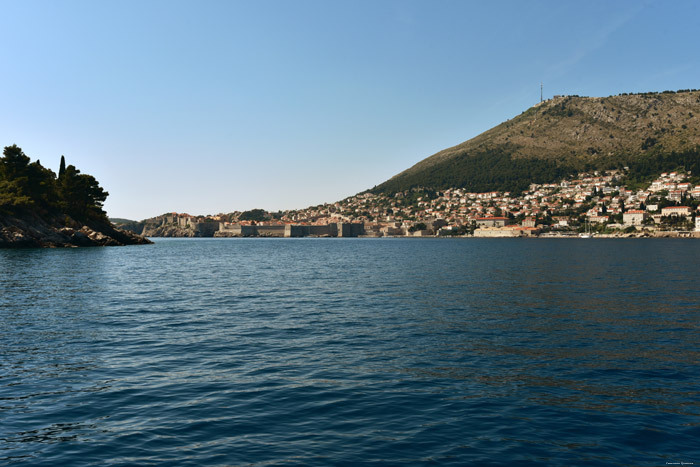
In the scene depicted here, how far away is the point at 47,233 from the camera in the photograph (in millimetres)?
100688

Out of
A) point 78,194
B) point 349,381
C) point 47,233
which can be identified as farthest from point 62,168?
point 349,381

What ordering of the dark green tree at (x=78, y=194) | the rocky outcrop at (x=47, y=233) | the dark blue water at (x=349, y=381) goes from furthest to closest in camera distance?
the dark green tree at (x=78, y=194) → the rocky outcrop at (x=47, y=233) → the dark blue water at (x=349, y=381)

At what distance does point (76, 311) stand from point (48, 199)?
97.3 m

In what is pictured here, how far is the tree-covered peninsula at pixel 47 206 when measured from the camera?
94.1 m

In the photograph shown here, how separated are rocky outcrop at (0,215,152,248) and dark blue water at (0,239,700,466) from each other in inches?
2929

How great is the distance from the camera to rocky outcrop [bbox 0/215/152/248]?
303 ft

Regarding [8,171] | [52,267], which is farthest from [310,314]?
[8,171]

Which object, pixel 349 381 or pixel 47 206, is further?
pixel 47 206

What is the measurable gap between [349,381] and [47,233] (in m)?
107

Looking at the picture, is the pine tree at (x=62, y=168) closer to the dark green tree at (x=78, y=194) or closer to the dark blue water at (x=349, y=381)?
the dark green tree at (x=78, y=194)

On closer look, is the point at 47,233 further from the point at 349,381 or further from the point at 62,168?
the point at 349,381

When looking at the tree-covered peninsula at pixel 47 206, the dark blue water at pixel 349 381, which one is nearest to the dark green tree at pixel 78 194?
the tree-covered peninsula at pixel 47 206

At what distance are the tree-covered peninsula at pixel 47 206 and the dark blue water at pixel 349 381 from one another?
75852mm

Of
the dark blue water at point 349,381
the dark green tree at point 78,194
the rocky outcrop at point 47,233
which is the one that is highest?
the dark green tree at point 78,194
